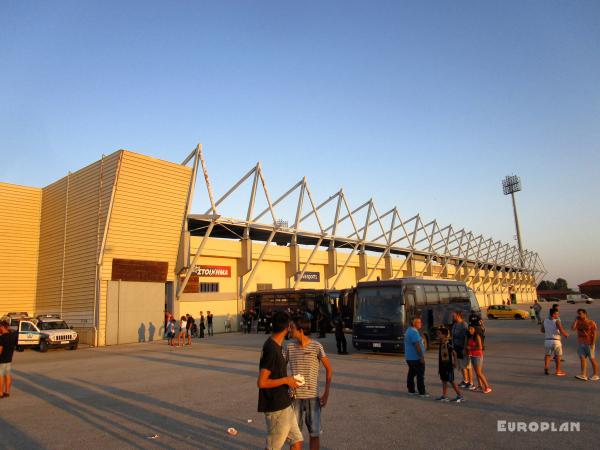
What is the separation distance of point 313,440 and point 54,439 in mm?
4307

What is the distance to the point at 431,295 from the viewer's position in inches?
728

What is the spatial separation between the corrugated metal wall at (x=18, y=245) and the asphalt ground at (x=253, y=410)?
1936cm

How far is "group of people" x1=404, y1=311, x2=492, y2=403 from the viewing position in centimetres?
832

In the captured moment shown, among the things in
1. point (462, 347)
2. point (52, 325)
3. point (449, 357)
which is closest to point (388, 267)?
point (52, 325)

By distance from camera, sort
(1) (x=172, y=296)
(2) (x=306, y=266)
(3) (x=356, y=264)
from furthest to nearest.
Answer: (3) (x=356, y=264)
(2) (x=306, y=266)
(1) (x=172, y=296)

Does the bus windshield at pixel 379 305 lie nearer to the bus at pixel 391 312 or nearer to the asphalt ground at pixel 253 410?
the bus at pixel 391 312

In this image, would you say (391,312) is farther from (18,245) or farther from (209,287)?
(18,245)

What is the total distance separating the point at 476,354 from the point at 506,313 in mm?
37704

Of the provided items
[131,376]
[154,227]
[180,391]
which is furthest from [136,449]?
[154,227]

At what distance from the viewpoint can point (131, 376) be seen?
Answer: 12.4 metres

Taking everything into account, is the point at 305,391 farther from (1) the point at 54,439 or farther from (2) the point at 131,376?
(2) the point at 131,376

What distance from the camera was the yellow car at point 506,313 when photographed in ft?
134

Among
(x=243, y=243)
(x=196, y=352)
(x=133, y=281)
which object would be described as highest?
(x=243, y=243)

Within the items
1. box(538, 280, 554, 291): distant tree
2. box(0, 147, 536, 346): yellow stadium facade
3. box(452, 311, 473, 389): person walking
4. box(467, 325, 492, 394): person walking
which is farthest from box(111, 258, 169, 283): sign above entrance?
box(538, 280, 554, 291): distant tree
